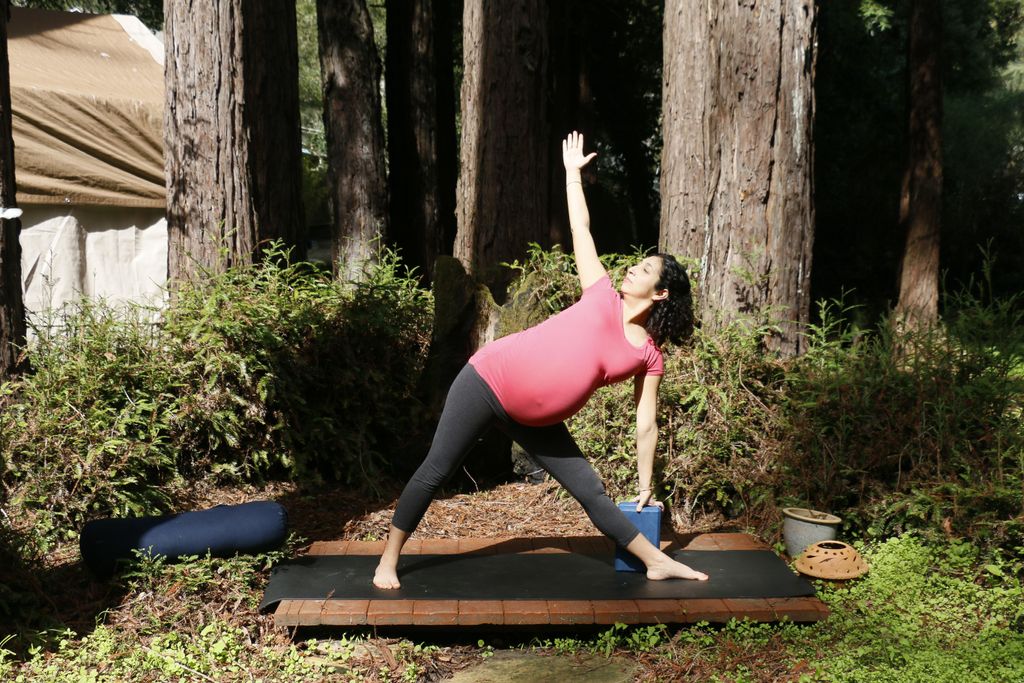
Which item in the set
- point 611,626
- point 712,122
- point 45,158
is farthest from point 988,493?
point 45,158

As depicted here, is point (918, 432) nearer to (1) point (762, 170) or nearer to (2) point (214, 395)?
(1) point (762, 170)

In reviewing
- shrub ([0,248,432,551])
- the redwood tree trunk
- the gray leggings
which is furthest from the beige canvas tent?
the gray leggings

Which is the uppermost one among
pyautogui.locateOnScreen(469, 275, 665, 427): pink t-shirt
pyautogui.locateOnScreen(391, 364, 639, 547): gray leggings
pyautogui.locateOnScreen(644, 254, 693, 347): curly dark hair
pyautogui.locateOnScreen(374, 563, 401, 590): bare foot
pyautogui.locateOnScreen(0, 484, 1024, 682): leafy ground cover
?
pyautogui.locateOnScreen(644, 254, 693, 347): curly dark hair

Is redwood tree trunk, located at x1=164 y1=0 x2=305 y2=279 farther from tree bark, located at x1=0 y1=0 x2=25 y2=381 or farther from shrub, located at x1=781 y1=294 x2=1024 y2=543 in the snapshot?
shrub, located at x1=781 y1=294 x2=1024 y2=543

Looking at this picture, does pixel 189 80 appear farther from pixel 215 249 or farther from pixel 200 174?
pixel 215 249

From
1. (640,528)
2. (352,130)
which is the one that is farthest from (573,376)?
(352,130)

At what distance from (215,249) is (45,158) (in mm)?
4099

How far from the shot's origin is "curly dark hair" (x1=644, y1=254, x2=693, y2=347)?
4.52m

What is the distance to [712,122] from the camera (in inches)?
Answer: 263

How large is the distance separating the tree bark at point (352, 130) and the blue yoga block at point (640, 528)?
651cm

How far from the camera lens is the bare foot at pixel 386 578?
4719 mm

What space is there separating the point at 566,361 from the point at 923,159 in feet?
31.0

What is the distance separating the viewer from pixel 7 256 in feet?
18.5

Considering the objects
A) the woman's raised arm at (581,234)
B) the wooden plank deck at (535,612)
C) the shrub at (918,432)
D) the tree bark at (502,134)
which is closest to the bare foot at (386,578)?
the wooden plank deck at (535,612)
